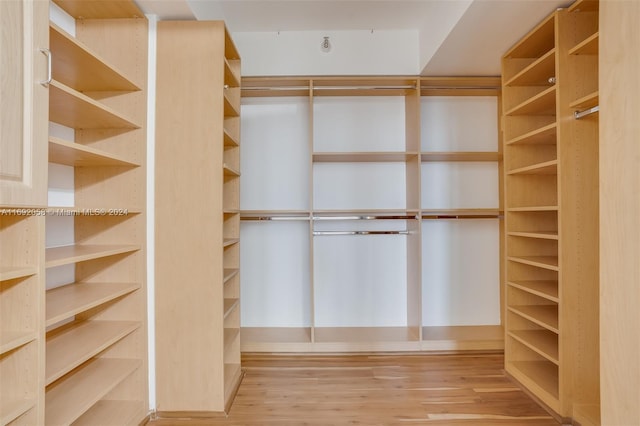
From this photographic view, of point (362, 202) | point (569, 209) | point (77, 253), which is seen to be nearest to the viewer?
point (77, 253)

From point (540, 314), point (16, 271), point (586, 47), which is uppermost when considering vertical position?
point (586, 47)

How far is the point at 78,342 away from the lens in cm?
166

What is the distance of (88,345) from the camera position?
162 cm

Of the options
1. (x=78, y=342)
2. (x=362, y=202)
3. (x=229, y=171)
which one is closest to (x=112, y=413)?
(x=78, y=342)

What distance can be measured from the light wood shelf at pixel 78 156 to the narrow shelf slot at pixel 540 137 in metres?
2.33

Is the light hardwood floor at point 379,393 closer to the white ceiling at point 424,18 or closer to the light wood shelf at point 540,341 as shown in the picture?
the light wood shelf at point 540,341

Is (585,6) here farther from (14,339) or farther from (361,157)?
(14,339)

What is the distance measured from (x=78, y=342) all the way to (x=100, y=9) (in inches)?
66.5

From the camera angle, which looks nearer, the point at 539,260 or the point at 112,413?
the point at 112,413

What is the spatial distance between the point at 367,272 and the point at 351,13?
7.16ft

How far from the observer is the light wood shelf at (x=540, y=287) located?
2.11m

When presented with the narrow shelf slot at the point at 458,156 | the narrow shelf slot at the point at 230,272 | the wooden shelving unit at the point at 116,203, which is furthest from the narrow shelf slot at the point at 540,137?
the wooden shelving unit at the point at 116,203

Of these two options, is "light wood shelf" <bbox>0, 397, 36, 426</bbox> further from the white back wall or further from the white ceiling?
the white back wall
